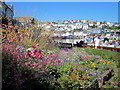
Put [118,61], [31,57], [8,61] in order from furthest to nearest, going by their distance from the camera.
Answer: [118,61]
[31,57]
[8,61]

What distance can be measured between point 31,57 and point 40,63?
0.25 m

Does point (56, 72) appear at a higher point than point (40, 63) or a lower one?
lower

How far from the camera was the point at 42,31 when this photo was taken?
12.4m

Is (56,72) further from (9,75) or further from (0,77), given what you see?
(0,77)

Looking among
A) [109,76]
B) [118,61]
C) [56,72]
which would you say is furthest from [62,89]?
[118,61]

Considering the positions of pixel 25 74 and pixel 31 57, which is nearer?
pixel 25 74

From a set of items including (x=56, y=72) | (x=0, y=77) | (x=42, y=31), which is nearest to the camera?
(x=0, y=77)

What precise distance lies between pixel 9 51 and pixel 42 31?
29.8ft

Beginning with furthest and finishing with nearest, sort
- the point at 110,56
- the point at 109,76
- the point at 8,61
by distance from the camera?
the point at 110,56
the point at 109,76
the point at 8,61

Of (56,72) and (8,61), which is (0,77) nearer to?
(8,61)

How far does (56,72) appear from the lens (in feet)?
17.1

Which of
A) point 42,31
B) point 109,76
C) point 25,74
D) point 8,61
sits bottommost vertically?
point 109,76

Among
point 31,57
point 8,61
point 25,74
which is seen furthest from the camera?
point 31,57

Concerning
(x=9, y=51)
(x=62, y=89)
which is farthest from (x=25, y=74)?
(x=62, y=89)
